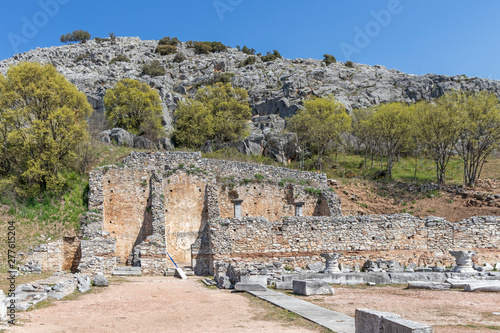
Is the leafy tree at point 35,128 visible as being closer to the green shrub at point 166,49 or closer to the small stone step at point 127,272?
the small stone step at point 127,272

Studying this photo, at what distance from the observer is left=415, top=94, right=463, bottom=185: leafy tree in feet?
110

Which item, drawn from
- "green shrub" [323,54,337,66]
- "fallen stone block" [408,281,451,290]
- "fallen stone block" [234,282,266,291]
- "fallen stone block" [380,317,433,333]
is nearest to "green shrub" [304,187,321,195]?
"fallen stone block" [408,281,451,290]

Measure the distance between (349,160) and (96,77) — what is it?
4676cm

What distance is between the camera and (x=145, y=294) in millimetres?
14797

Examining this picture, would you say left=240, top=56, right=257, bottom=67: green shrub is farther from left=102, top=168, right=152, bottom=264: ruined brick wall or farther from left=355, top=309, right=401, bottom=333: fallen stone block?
left=355, top=309, right=401, bottom=333: fallen stone block

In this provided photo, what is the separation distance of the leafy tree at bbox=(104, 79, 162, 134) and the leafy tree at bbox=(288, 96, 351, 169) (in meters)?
15.5

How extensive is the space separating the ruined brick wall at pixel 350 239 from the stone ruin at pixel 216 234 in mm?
50

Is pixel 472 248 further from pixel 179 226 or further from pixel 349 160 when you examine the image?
pixel 349 160

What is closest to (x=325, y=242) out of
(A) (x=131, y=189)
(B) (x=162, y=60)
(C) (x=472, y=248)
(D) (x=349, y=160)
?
(C) (x=472, y=248)

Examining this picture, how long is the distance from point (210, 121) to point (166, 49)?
58518mm

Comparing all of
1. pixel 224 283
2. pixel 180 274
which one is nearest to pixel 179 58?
pixel 180 274

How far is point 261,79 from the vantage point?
7731 cm

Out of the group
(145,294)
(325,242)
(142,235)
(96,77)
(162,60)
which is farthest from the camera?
(162,60)

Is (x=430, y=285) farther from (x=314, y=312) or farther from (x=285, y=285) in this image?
(x=314, y=312)
